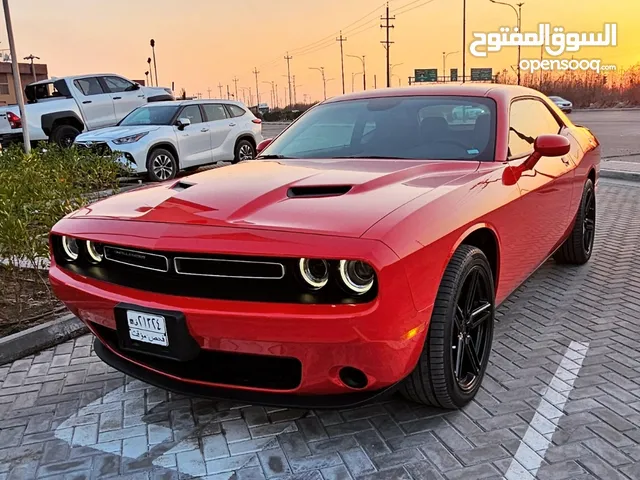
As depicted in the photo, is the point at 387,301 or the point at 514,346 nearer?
the point at 387,301

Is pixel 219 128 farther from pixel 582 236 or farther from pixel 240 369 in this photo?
pixel 240 369

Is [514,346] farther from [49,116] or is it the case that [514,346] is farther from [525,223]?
[49,116]

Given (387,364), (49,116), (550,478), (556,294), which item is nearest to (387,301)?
(387,364)

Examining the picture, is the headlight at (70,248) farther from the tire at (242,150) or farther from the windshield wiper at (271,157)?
the tire at (242,150)

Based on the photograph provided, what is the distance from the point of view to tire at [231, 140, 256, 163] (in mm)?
12328

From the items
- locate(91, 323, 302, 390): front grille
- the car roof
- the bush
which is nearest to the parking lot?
locate(91, 323, 302, 390): front grille

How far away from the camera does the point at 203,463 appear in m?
2.53

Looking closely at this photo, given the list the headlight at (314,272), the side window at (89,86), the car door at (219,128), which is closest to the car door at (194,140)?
the car door at (219,128)

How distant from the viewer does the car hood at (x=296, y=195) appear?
235 centimetres

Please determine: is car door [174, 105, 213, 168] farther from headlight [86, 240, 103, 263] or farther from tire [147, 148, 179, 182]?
headlight [86, 240, 103, 263]

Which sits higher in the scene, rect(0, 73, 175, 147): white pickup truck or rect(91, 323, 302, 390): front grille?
rect(0, 73, 175, 147): white pickup truck

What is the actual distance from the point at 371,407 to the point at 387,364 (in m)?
0.80

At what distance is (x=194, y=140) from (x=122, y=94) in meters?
3.92

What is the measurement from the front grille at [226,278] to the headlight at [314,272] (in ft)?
0.06
